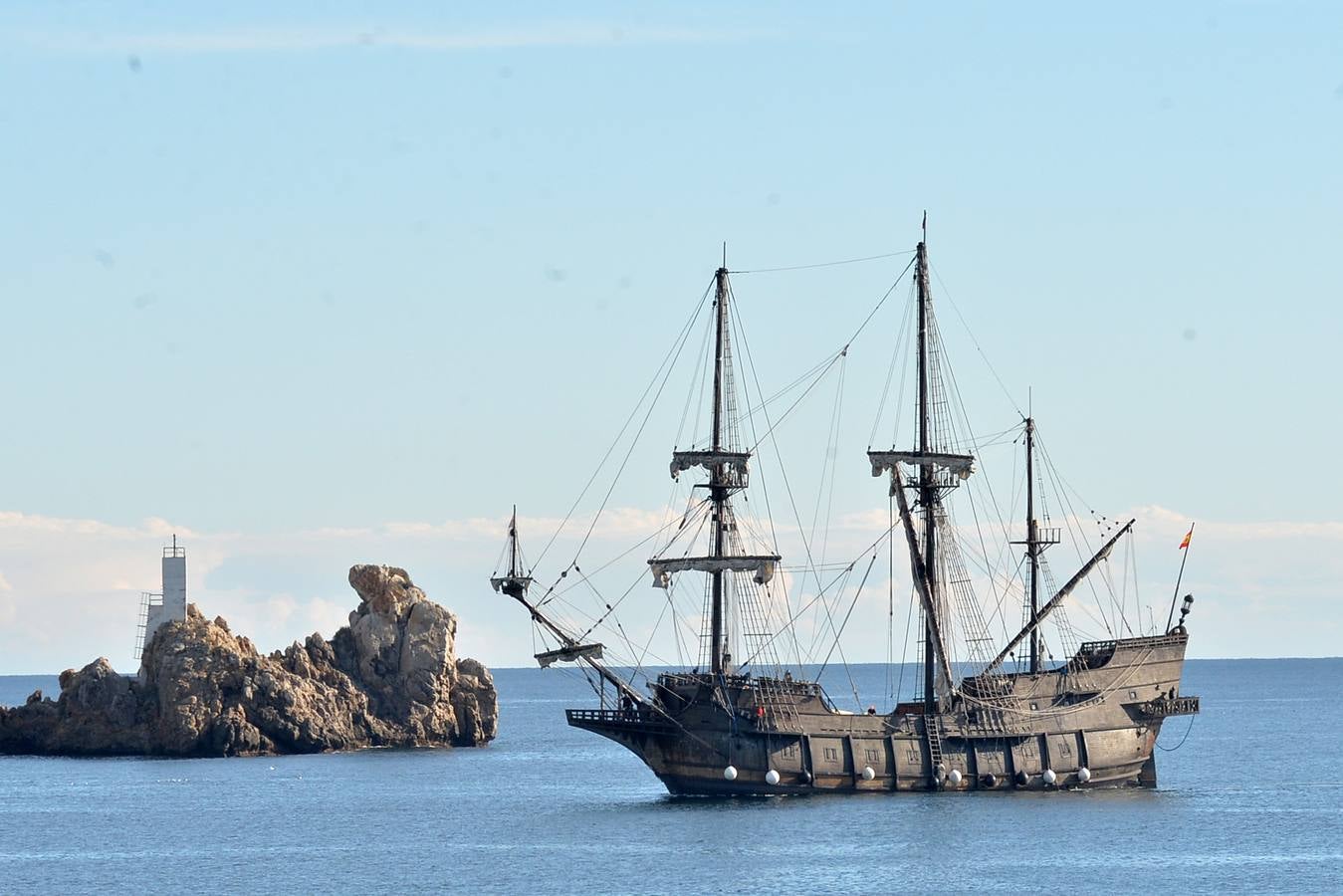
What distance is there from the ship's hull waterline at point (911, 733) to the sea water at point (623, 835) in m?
0.92

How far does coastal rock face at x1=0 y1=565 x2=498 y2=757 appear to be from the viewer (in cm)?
12419

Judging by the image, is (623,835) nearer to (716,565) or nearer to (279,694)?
(716,565)

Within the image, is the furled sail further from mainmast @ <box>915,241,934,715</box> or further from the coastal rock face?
the coastal rock face

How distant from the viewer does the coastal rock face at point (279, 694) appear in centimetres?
12419

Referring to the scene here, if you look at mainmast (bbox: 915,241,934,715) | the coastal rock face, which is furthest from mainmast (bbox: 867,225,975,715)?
the coastal rock face

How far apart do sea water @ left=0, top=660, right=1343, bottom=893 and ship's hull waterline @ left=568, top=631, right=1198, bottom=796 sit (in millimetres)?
922

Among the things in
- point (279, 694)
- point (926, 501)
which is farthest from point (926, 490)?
point (279, 694)

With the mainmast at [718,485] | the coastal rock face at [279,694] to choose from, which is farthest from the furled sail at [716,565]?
the coastal rock face at [279,694]

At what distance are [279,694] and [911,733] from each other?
48037 mm

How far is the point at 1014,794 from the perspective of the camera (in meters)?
89.4

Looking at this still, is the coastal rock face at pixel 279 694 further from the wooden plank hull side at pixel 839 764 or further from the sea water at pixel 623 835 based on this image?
the wooden plank hull side at pixel 839 764

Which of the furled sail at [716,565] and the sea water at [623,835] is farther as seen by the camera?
the furled sail at [716,565]

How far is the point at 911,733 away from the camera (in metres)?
88.2

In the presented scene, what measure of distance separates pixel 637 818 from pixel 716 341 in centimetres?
1857
